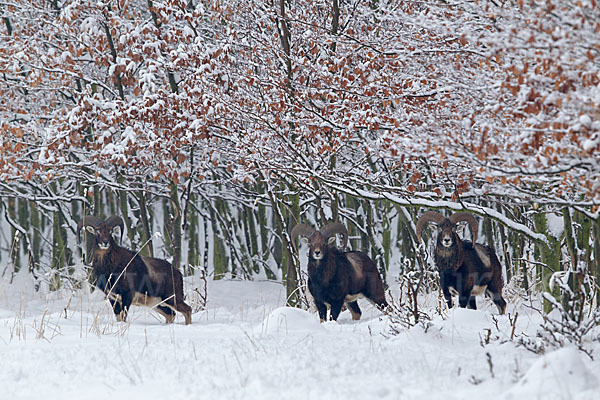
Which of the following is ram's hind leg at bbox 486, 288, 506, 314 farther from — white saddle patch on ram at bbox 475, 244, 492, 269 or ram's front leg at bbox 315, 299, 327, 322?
ram's front leg at bbox 315, 299, 327, 322

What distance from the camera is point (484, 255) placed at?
10.2m

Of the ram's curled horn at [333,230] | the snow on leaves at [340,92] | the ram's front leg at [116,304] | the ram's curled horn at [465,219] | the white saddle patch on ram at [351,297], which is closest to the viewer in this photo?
the snow on leaves at [340,92]

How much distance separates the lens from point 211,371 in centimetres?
532

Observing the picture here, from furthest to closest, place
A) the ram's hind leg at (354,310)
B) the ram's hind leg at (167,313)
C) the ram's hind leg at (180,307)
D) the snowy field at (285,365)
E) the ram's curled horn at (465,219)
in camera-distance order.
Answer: the ram's hind leg at (354,310), the ram's hind leg at (167,313), the ram's hind leg at (180,307), the ram's curled horn at (465,219), the snowy field at (285,365)

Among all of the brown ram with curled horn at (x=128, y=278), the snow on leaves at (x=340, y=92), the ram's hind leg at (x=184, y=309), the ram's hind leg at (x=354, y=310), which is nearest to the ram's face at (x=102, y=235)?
the brown ram with curled horn at (x=128, y=278)

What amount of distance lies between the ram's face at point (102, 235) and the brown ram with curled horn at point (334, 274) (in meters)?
2.59

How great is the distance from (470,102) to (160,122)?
6.01 meters

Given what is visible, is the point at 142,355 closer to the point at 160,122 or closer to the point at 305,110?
the point at 305,110

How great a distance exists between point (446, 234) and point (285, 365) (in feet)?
16.2

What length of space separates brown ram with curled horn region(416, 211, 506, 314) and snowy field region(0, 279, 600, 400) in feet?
7.65

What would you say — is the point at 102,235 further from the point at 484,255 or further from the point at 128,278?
the point at 484,255

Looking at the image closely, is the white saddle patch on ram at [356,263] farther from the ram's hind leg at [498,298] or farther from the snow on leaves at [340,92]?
the ram's hind leg at [498,298]

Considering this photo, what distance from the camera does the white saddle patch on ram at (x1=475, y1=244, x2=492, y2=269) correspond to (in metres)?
10.1

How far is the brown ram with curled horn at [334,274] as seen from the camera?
999 cm
